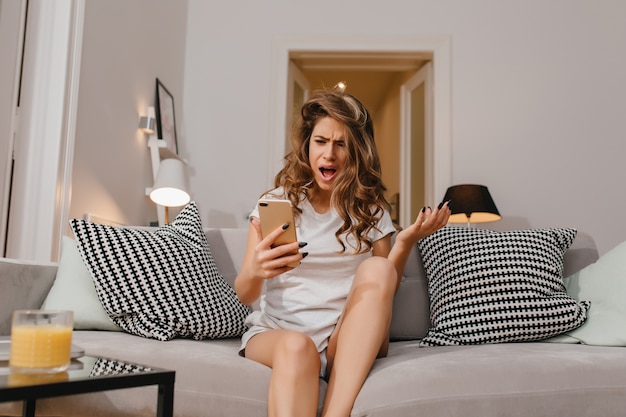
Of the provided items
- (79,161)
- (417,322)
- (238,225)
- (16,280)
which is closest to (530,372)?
(417,322)

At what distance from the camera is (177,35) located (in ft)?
11.6

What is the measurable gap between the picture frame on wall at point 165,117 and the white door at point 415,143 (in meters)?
1.71

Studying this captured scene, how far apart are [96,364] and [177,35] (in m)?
3.13

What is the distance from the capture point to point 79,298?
146 centimetres

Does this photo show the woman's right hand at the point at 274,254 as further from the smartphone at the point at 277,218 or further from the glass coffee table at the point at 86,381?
the glass coffee table at the point at 86,381

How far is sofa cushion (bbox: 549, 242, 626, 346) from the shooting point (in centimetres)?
142

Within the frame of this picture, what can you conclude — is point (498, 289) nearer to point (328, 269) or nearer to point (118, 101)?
point (328, 269)

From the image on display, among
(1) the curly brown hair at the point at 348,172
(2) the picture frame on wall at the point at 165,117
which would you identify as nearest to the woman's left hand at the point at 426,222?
(1) the curly brown hair at the point at 348,172

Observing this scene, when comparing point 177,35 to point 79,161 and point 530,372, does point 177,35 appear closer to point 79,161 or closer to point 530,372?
point 79,161

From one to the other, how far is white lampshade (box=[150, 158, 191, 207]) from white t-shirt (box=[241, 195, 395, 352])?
139cm

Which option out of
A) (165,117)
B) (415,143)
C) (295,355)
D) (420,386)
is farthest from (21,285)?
(415,143)

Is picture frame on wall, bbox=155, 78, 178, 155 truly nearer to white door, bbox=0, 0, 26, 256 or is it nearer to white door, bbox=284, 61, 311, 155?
white door, bbox=284, 61, 311, 155

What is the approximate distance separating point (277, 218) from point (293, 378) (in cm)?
34

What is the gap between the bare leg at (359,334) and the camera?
1.08m
